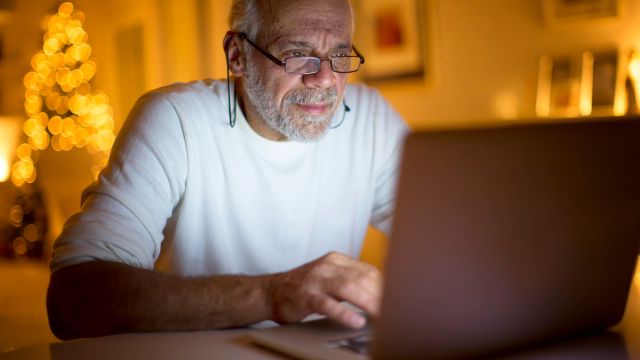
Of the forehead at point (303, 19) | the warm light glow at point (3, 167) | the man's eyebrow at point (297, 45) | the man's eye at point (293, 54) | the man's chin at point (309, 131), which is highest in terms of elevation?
the forehead at point (303, 19)

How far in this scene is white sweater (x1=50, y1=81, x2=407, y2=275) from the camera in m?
1.46

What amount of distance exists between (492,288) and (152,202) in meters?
0.82

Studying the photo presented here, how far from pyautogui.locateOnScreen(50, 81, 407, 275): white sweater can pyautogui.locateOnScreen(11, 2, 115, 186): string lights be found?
637cm

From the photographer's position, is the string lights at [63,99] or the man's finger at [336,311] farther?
the string lights at [63,99]

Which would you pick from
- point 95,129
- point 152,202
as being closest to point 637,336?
point 152,202

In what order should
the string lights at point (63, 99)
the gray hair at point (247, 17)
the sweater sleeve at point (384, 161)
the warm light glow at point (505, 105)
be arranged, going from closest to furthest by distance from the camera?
the gray hair at point (247, 17) < the sweater sleeve at point (384, 161) < the warm light glow at point (505, 105) < the string lights at point (63, 99)

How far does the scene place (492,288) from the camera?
2.53 feet

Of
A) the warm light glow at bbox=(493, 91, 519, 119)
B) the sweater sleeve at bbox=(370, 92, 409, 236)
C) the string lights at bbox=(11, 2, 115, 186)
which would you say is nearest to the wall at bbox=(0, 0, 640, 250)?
the warm light glow at bbox=(493, 91, 519, 119)

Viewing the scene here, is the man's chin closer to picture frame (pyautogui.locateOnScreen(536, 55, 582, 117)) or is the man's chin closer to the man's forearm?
the man's forearm

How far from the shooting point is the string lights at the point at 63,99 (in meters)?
7.97

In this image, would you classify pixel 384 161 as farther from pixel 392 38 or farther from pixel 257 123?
pixel 392 38

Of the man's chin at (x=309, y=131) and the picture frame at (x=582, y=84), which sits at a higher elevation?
the picture frame at (x=582, y=84)

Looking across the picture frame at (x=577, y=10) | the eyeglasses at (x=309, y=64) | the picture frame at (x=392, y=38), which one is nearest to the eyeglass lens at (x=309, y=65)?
the eyeglasses at (x=309, y=64)

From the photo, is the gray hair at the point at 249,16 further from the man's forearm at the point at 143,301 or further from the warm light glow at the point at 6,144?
the warm light glow at the point at 6,144
